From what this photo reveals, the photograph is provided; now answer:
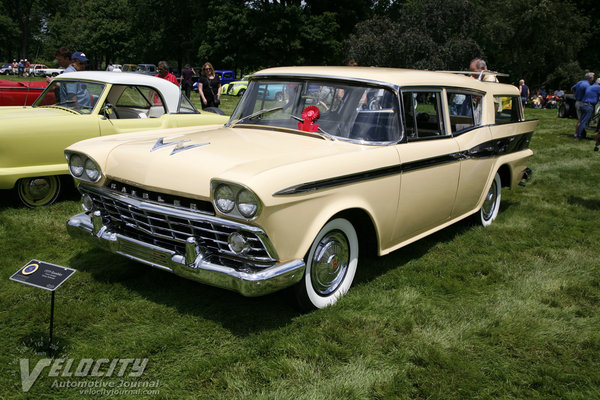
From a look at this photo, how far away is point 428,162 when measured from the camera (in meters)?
4.30

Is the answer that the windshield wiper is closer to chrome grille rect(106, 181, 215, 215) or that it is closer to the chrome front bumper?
chrome grille rect(106, 181, 215, 215)

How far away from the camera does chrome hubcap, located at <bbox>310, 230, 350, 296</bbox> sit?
141 inches

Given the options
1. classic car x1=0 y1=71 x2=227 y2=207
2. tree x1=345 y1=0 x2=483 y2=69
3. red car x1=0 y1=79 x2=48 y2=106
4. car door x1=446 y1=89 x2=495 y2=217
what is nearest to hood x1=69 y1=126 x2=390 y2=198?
car door x1=446 y1=89 x2=495 y2=217

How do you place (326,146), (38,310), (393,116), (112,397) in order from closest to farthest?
(112,397) < (38,310) < (326,146) < (393,116)

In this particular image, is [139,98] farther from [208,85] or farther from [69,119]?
[208,85]

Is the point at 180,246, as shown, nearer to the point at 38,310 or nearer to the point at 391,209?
the point at 38,310

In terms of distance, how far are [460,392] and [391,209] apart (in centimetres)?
149

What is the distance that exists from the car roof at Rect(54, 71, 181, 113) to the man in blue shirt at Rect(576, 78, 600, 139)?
1094cm

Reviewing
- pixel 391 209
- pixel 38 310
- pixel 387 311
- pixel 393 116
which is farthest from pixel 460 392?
pixel 38 310

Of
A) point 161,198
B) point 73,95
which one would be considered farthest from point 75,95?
point 161,198

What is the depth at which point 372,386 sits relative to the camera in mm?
2883

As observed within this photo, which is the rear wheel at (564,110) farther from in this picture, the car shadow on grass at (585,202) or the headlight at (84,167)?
the headlight at (84,167)

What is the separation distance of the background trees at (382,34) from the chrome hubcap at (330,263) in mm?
25459

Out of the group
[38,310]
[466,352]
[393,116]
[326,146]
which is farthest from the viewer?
[393,116]
